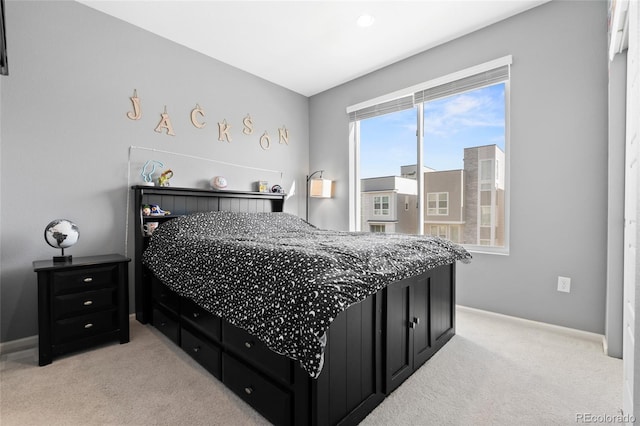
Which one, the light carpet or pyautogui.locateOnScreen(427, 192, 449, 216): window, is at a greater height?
pyautogui.locateOnScreen(427, 192, 449, 216): window

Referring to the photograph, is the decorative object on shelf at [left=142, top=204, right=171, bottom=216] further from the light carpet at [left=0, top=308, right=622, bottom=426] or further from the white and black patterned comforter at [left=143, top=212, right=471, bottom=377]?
the light carpet at [left=0, top=308, right=622, bottom=426]

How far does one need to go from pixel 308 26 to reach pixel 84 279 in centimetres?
275

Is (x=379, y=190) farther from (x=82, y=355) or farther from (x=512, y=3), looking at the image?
(x=82, y=355)

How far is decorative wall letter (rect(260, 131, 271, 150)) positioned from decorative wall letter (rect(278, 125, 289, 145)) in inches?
8.2

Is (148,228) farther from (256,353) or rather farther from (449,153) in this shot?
(449,153)

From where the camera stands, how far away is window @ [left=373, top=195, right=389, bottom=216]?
144 inches

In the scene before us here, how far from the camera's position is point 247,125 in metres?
3.58

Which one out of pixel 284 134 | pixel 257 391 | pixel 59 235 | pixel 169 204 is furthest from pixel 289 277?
pixel 284 134

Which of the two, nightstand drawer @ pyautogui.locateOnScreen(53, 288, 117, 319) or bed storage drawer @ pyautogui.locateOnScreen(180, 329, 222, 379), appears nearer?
bed storage drawer @ pyautogui.locateOnScreen(180, 329, 222, 379)

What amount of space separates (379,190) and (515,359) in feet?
7.35

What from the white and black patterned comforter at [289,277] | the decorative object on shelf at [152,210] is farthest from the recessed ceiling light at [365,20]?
the decorative object on shelf at [152,210]

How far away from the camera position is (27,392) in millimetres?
1610

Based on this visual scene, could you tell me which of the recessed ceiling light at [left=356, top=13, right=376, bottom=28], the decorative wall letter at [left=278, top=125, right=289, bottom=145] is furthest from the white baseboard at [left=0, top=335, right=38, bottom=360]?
the recessed ceiling light at [left=356, top=13, right=376, bottom=28]

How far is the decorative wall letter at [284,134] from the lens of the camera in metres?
3.97
